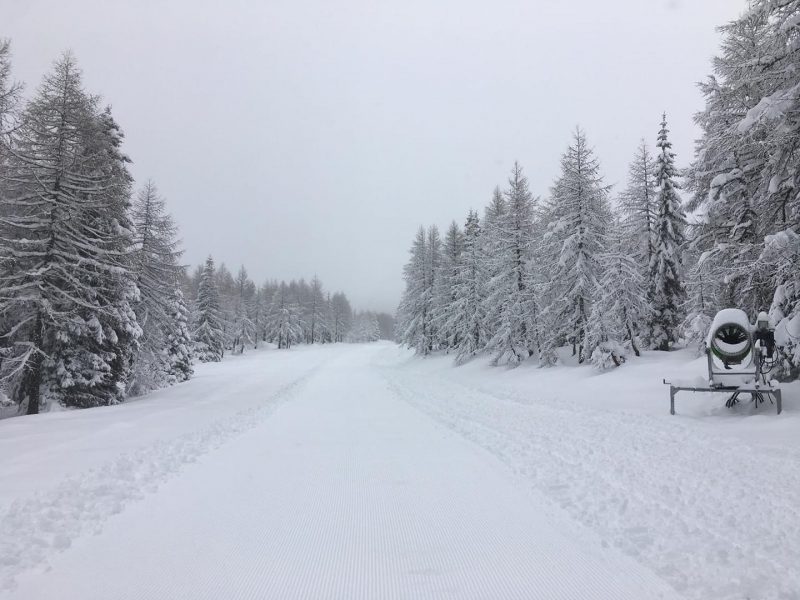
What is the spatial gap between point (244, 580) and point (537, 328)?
79.7ft

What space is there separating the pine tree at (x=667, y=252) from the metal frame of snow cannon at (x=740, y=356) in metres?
16.8

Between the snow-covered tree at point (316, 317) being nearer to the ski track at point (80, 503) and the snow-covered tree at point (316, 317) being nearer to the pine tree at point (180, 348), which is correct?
the pine tree at point (180, 348)

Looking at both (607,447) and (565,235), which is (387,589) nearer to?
(607,447)

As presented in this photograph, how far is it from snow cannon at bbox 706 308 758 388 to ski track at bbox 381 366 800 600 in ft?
5.91

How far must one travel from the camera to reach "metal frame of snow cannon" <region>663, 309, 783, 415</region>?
10.9 m

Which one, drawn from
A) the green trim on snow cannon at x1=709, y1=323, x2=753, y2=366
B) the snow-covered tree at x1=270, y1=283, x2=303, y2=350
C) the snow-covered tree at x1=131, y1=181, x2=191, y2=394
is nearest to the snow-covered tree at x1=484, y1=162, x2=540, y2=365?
the green trim on snow cannon at x1=709, y1=323, x2=753, y2=366

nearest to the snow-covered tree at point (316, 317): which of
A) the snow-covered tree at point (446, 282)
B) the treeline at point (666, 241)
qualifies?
the snow-covered tree at point (446, 282)

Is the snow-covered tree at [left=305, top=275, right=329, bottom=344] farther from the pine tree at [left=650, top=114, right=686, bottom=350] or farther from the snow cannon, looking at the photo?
the snow cannon

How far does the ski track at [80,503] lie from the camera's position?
4594mm

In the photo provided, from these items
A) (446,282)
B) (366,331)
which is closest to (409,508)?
(446,282)

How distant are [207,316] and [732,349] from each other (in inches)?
2026

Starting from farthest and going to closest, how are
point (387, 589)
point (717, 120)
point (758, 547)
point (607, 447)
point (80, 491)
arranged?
1. point (717, 120)
2. point (607, 447)
3. point (80, 491)
4. point (758, 547)
5. point (387, 589)

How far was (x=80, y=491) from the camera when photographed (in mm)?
6434

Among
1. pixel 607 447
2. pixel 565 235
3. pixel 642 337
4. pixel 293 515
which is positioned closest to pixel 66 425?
pixel 293 515
